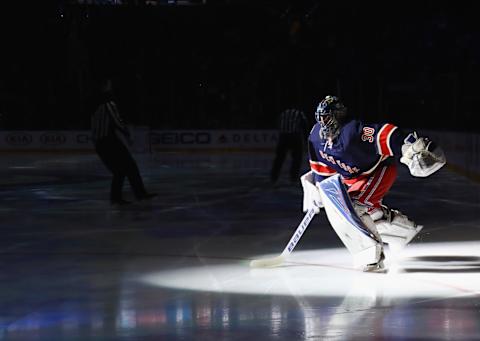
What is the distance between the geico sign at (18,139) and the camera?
25.7m

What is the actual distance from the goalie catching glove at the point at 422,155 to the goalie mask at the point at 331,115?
1.75 feet

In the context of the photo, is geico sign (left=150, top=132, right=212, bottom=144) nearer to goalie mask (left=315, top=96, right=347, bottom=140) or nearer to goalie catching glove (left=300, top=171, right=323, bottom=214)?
goalie catching glove (left=300, top=171, right=323, bottom=214)

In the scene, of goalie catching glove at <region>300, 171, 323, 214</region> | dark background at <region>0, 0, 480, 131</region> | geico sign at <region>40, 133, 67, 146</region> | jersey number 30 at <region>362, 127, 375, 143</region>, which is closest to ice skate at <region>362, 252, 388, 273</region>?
goalie catching glove at <region>300, 171, 323, 214</region>

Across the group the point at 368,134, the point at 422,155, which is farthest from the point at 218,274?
the point at 422,155

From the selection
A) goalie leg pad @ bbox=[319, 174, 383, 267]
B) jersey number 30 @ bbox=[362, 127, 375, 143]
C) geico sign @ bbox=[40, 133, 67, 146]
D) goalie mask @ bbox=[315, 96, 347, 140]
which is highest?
goalie mask @ bbox=[315, 96, 347, 140]

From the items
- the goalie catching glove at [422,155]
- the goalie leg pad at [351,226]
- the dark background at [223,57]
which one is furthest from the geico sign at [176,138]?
the goalie catching glove at [422,155]

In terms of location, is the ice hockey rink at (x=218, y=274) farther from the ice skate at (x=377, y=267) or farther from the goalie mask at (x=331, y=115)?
the goalie mask at (x=331, y=115)

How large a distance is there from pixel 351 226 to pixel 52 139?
19813mm

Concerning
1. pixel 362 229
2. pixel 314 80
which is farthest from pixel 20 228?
pixel 314 80

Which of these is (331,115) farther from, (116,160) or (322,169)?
(116,160)

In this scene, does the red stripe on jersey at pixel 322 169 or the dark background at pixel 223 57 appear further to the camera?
the dark background at pixel 223 57

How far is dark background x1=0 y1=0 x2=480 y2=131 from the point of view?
26406 mm

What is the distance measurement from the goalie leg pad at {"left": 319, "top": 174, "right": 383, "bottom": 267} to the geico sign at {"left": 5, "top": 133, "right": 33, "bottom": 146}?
775 inches

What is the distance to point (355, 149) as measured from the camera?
6.84m
